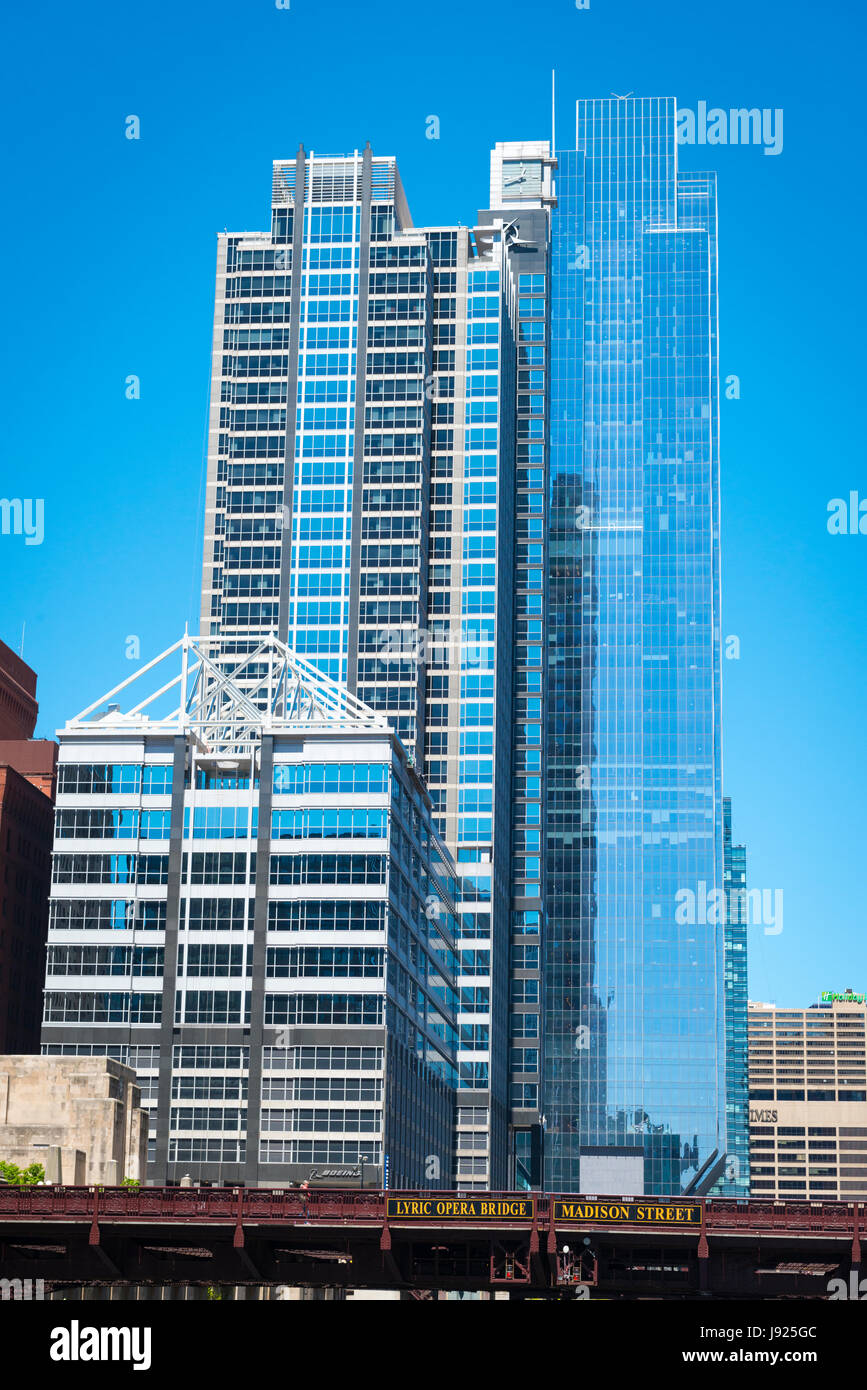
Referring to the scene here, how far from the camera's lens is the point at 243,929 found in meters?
165

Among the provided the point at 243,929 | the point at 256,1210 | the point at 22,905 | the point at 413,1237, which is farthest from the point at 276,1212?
the point at 22,905

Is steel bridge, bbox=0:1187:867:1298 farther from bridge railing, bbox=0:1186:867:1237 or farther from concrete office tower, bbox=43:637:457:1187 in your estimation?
concrete office tower, bbox=43:637:457:1187

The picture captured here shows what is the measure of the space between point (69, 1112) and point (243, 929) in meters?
31.1

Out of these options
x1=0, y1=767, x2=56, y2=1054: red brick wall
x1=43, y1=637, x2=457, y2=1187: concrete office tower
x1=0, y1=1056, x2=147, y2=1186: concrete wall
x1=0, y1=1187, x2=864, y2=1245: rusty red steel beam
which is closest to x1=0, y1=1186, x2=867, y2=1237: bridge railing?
x1=0, y1=1187, x2=864, y2=1245: rusty red steel beam

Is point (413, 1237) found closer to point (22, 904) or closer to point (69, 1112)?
point (69, 1112)

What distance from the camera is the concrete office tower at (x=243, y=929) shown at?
160 m

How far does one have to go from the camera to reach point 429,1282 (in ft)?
290

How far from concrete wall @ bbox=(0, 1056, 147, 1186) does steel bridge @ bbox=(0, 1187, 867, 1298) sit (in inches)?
1721

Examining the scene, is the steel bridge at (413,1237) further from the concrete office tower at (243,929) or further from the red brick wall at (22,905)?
the red brick wall at (22,905)

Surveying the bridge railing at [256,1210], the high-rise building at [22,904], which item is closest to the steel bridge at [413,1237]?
the bridge railing at [256,1210]

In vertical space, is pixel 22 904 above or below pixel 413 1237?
above
